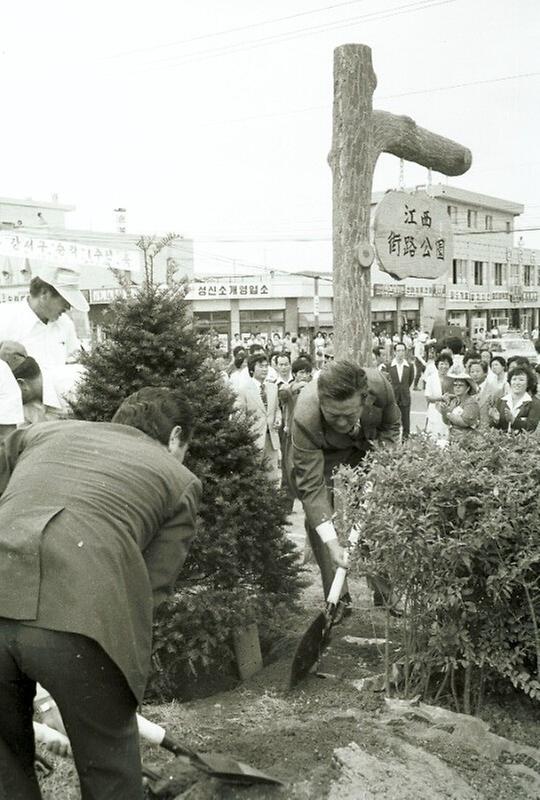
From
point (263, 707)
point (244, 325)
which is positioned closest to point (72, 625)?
point (263, 707)

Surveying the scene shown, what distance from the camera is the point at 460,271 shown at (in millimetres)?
57562

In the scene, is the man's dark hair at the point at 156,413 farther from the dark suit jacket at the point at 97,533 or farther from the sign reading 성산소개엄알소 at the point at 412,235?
the sign reading 성산소개엄알소 at the point at 412,235

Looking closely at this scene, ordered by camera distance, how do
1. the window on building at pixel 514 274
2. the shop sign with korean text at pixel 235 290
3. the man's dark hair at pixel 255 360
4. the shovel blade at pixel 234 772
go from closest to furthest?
the shovel blade at pixel 234 772
the man's dark hair at pixel 255 360
the shop sign with korean text at pixel 235 290
the window on building at pixel 514 274

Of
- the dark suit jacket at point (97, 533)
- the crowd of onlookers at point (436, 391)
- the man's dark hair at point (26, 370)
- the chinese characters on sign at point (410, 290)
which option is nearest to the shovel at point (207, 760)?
the dark suit jacket at point (97, 533)

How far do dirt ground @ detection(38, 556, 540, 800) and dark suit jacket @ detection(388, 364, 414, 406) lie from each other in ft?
33.8

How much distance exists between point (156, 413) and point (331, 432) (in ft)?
7.68

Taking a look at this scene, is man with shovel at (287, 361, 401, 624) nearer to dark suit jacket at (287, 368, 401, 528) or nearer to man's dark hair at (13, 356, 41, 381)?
dark suit jacket at (287, 368, 401, 528)

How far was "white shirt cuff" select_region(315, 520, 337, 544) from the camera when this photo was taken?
4.30 metres

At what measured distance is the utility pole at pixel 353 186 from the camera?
5.70 m

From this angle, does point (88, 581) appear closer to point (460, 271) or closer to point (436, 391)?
point (436, 391)

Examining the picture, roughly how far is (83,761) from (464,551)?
162 cm

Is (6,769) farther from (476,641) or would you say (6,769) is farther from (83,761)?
(476,641)

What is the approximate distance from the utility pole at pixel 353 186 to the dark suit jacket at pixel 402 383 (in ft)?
27.7

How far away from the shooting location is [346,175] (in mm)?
5691
